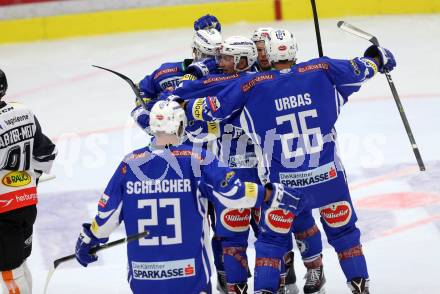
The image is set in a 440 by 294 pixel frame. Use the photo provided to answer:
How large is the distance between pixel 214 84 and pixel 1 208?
4.51 ft

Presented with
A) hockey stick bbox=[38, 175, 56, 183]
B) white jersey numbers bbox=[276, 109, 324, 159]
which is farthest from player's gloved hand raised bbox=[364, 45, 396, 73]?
hockey stick bbox=[38, 175, 56, 183]

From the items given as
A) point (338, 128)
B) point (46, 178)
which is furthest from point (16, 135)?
point (338, 128)

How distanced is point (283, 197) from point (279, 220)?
0.63 metres

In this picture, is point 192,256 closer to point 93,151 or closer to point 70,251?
point 70,251

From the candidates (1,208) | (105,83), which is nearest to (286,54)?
(1,208)

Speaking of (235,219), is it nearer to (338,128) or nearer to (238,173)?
(238,173)

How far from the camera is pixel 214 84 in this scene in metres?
6.29

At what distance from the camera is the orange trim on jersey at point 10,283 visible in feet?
19.6

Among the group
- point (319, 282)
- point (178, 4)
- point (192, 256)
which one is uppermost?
point (178, 4)

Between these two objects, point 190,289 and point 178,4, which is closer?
point 190,289

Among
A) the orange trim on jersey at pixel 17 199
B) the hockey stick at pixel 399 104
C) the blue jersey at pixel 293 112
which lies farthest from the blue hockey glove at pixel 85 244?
the hockey stick at pixel 399 104

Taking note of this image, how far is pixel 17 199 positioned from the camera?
5.98 m

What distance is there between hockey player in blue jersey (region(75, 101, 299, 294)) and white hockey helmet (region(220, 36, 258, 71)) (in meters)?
1.14

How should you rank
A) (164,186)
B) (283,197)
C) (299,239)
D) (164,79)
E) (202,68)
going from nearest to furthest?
(164,186) → (283,197) → (299,239) → (202,68) → (164,79)
